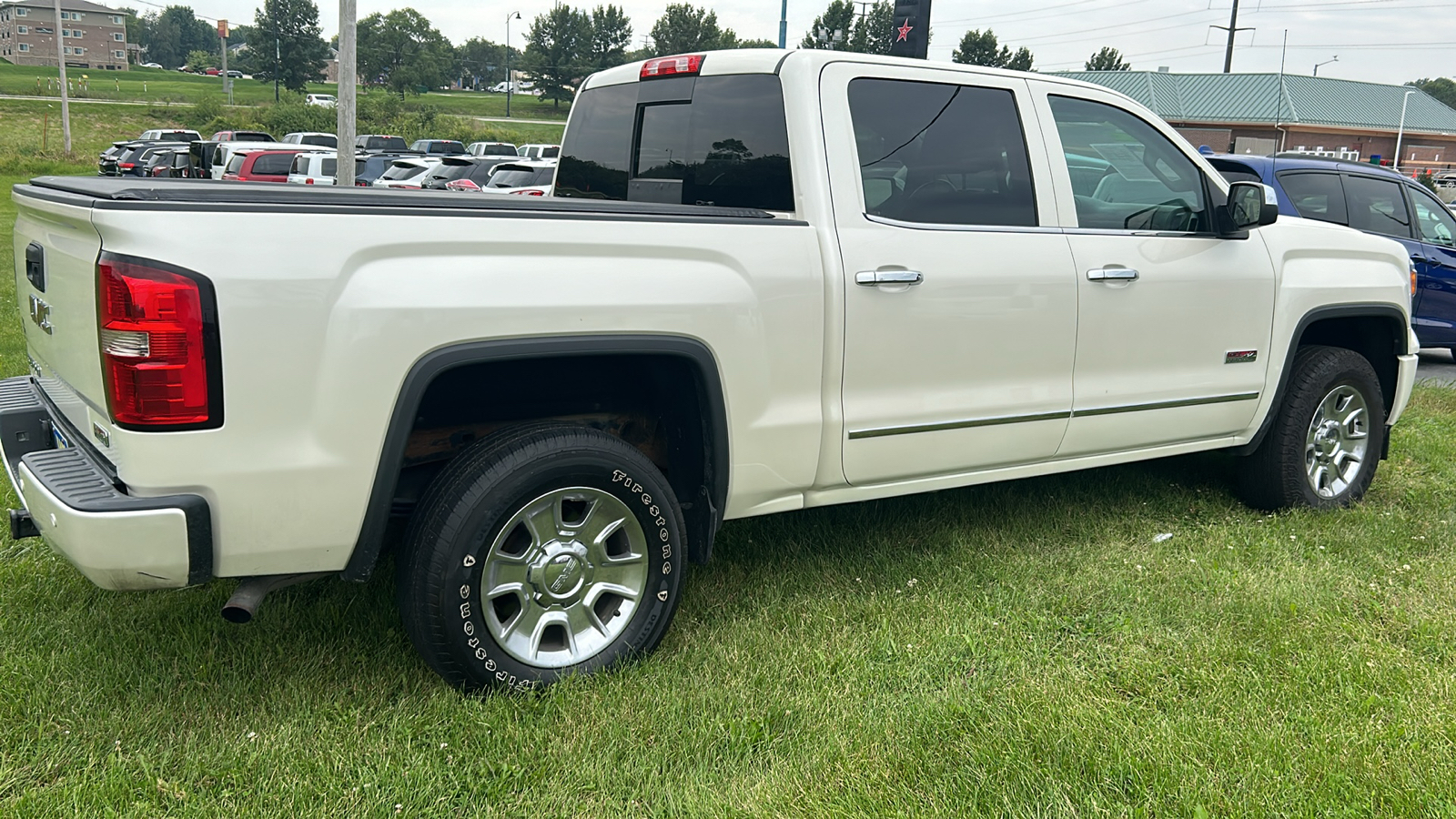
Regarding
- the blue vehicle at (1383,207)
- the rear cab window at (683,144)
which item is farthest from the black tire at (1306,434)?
the blue vehicle at (1383,207)

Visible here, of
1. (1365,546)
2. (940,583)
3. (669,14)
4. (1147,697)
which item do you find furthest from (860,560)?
(669,14)

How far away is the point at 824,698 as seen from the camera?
3229 mm

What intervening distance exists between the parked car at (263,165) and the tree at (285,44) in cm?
6511

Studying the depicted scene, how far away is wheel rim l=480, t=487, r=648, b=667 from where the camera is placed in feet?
10.2

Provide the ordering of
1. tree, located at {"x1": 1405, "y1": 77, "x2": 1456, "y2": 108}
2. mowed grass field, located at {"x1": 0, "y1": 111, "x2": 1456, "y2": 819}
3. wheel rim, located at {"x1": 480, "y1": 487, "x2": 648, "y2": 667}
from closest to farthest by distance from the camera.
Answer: mowed grass field, located at {"x1": 0, "y1": 111, "x2": 1456, "y2": 819}, wheel rim, located at {"x1": 480, "y1": 487, "x2": 648, "y2": 667}, tree, located at {"x1": 1405, "y1": 77, "x2": 1456, "y2": 108}

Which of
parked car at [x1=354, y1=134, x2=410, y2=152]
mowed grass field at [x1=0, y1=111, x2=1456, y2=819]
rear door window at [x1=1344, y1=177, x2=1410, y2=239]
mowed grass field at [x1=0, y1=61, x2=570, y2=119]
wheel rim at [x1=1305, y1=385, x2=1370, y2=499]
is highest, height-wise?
mowed grass field at [x1=0, y1=61, x2=570, y2=119]

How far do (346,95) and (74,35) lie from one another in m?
141

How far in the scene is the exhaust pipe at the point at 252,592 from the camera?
2797 millimetres

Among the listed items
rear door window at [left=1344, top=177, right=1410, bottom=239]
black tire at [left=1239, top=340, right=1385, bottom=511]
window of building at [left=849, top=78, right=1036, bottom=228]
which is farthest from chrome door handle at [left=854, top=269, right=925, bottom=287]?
rear door window at [left=1344, top=177, right=1410, bottom=239]

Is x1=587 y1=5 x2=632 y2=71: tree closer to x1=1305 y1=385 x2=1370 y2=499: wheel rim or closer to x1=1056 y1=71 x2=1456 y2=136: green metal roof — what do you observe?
x1=1056 y1=71 x2=1456 y2=136: green metal roof

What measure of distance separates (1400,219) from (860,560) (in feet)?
24.6

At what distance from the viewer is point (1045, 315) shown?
399 centimetres

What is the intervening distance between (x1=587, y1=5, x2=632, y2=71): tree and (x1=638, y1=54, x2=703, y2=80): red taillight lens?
97.1 metres

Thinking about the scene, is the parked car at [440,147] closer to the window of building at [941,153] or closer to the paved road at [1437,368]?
the paved road at [1437,368]
